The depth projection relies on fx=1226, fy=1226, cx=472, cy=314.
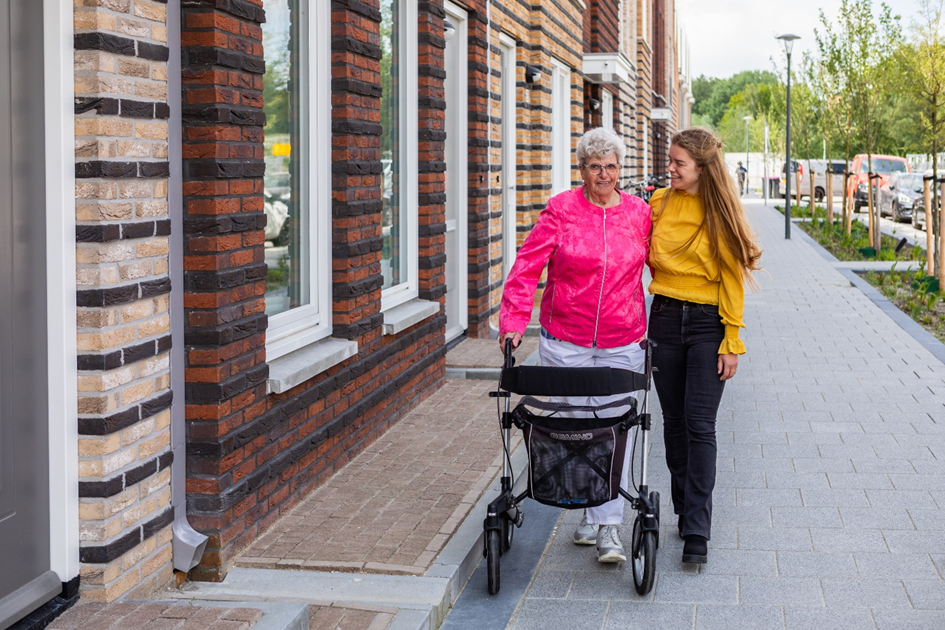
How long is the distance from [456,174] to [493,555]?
638cm

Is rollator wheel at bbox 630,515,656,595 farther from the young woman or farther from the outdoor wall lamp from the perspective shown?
the outdoor wall lamp

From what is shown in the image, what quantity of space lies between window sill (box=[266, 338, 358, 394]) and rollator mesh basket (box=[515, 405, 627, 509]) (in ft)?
4.21

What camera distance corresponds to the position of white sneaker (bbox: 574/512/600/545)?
545 cm

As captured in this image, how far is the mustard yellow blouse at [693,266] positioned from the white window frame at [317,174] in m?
2.01

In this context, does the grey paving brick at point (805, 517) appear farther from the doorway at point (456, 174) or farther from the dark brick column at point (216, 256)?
the doorway at point (456, 174)

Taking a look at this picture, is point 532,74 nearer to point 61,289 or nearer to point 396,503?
point 396,503

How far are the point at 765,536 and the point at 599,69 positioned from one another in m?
13.9

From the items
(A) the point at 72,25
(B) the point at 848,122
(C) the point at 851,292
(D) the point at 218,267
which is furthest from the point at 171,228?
(B) the point at 848,122

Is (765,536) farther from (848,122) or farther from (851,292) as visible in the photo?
(848,122)

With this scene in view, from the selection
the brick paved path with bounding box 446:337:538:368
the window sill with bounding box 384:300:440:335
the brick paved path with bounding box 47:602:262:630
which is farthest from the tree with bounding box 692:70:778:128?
the brick paved path with bounding box 47:602:262:630

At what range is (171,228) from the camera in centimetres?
459

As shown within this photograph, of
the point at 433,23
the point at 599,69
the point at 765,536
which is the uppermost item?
the point at 599,69

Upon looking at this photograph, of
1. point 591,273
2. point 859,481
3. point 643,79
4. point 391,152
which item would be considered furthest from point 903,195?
point 591,273

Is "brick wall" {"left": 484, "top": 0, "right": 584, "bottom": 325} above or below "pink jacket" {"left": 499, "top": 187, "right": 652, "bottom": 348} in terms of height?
above
